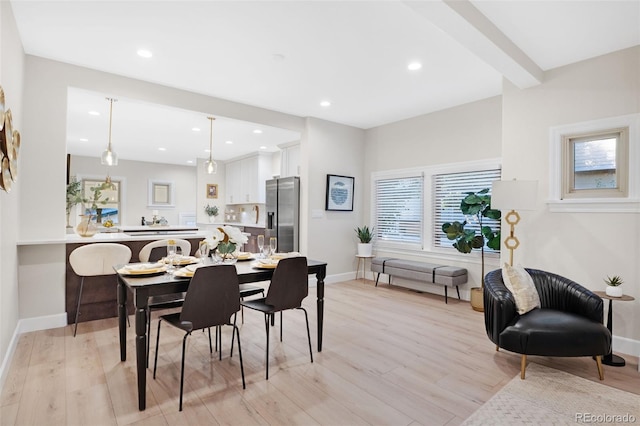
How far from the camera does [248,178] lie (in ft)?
27.5

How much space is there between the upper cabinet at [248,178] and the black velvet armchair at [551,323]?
5868 millimetres

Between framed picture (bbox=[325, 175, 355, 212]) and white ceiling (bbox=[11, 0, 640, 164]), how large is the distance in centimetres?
164

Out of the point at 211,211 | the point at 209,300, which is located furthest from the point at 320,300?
the point at 211,211

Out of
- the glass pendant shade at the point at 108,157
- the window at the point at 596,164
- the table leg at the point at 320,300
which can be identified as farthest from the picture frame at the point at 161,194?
the window at the point at 596,164

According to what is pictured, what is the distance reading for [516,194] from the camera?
3.19 metres

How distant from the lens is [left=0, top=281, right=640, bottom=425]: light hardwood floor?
Answer: 2.02 metres

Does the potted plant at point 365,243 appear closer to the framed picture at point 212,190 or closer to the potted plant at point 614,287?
the potted plant at point 614,287

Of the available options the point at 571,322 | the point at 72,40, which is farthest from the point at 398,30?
the point at 72,40

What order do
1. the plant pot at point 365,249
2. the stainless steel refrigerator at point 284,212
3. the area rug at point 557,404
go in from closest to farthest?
the area rug at point 557,404 < the stainless steel refrigerator at point 284,212 < the plant pot at point 365,249

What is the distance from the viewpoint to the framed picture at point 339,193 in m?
5.71

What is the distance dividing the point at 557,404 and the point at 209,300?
7.61 feet

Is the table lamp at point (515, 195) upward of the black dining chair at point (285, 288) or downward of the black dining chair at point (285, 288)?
upward

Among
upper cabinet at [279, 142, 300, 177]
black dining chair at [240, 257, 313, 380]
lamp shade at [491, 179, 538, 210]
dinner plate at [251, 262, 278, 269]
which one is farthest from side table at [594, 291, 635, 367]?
upper cabinet at [279, 142, 300, 177]

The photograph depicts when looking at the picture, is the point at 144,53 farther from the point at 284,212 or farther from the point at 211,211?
the point at 211,211
